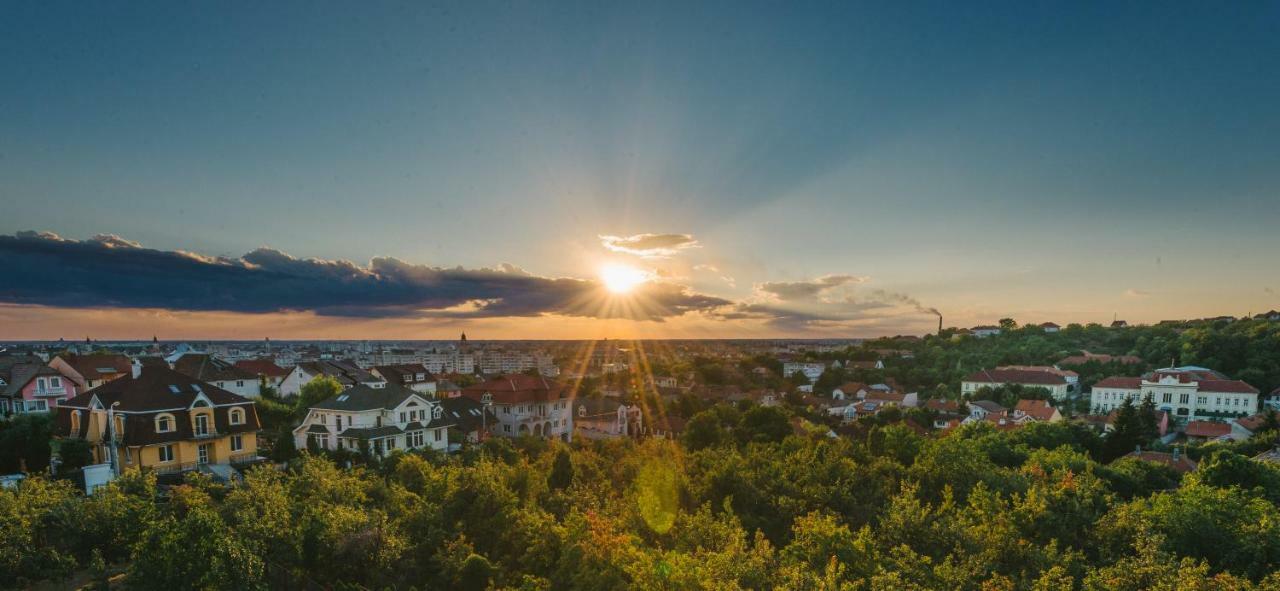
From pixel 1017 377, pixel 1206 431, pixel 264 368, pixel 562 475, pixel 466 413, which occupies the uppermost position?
pixel 264 368

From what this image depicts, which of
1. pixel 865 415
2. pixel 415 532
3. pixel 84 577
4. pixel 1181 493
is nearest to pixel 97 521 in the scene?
pixel 84 577

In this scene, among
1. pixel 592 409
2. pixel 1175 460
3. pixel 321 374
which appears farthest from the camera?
pixel 592 409

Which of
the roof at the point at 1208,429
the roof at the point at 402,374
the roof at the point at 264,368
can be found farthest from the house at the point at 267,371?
the roof at the point at 1208,429

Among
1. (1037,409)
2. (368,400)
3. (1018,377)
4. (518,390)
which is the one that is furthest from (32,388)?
(1018,377)

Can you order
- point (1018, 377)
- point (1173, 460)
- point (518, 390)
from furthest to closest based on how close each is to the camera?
point (1018, 377) < point (518, 390) < point (1173, 460)

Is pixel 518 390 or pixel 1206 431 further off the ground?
pixel 518 390

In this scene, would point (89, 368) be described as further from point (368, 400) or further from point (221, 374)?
point (368, 400)

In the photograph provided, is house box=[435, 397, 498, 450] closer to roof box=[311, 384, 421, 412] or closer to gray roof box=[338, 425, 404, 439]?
roof box=[311, 384, 421, 412]

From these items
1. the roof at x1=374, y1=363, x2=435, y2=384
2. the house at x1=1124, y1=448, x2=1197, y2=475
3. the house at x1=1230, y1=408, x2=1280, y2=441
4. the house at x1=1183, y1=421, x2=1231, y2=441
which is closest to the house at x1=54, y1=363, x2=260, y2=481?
the roof at x1=374, y1=363, x2=435, y2=384

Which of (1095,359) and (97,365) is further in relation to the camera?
(1095,359)
